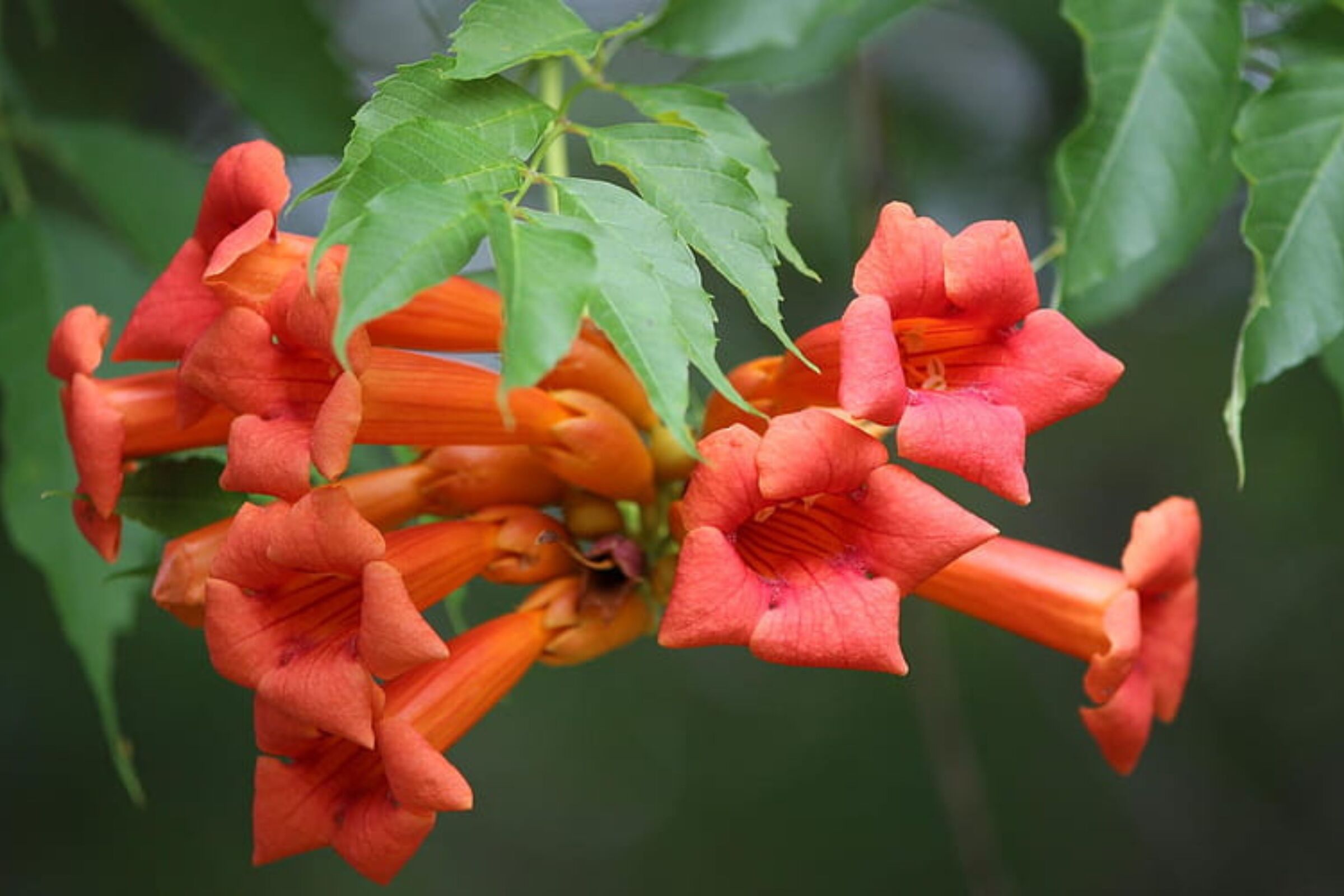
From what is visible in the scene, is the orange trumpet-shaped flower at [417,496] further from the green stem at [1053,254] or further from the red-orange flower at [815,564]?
the green stem at [1053,254]

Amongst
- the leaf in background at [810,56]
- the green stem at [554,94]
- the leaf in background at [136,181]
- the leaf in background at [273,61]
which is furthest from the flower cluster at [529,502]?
the leaf in background at [273,61]

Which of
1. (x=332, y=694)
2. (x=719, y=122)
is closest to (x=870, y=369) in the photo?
(x=719, y=122)

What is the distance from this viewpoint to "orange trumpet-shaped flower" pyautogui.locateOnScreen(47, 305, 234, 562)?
2062 mm

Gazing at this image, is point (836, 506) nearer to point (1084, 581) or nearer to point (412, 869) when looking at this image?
point (1084, 581)

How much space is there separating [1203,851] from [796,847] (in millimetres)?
2095

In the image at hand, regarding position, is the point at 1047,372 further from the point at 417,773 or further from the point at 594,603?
the point at 417,773

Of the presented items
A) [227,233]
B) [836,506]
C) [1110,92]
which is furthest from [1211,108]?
[227,233]

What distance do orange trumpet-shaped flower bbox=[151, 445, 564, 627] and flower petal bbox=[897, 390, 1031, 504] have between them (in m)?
0.73

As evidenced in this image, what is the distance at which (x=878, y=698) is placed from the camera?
6.96m

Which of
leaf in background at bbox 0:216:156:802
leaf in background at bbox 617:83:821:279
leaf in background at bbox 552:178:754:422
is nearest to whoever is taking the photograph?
leaf in background at bbox 552:178:754:422

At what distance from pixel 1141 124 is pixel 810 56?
86cm

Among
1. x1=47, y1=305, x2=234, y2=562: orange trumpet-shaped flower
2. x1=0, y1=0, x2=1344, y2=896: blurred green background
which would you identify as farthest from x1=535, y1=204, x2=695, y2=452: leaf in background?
x1=0, y1=0, x2=1344, y2=896: blurred green background

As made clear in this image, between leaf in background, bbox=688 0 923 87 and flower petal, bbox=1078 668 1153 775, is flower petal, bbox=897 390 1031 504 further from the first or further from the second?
leaf in background, bbox=688 0 923 87

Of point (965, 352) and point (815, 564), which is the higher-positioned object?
point (965, 352)
